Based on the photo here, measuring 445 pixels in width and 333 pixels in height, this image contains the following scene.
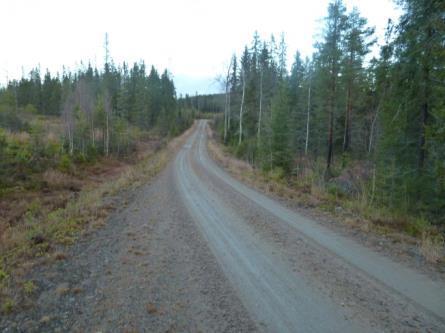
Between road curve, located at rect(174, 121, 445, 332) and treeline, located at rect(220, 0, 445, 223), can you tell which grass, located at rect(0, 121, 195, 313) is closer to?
road curve, located at rect(174, 121, 445, 332)

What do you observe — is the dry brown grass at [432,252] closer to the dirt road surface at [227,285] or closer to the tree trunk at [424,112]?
the dirt road surface at [227,285]

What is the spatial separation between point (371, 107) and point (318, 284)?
2348 cm

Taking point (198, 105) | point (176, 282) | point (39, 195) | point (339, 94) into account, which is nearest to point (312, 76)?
point (339, 94)

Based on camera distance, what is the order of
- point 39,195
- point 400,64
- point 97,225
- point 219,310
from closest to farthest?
point 219,310, point 97,225, point 400,64, point 39,195

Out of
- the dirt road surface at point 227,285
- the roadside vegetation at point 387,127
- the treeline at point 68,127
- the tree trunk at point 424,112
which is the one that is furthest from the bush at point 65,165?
the tree trunk at point 424,112

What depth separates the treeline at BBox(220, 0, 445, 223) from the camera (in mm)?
8188

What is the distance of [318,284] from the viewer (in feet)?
13.5

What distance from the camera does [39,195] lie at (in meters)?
14.5

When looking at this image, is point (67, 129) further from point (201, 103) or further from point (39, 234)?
point (201, 103)

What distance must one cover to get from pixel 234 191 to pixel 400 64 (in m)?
7.85

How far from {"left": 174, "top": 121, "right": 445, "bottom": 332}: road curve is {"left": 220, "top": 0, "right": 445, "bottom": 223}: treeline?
14.8 ft

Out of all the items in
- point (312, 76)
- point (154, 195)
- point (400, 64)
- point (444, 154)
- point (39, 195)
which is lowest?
point (39, 195)

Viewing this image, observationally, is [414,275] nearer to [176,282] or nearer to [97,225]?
[176,282]

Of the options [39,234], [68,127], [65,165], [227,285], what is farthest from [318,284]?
[68,127]
